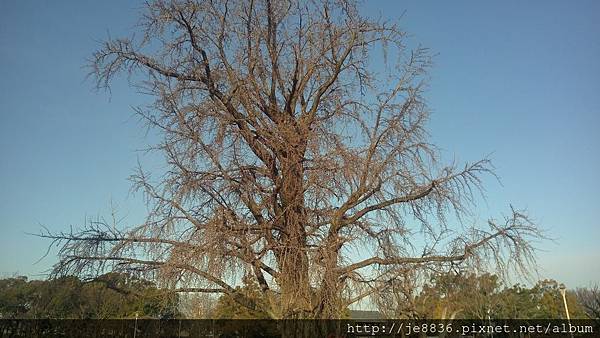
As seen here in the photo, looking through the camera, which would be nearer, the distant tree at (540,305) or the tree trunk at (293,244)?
the tree trunk at (293,244)

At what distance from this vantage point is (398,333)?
30.6ft

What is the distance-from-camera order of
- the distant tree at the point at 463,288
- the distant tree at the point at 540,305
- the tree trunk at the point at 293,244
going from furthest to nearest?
the distant tree at the point at 540,305 < the distant tree at the point at 463,288 < the tree trunk at the point at 293,244

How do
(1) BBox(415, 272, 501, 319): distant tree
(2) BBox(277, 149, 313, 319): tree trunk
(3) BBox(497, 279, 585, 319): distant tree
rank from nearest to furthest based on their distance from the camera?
(2) BBox(277, 149, 313, 319): tree trunk
(1) BBox(415, 272, 501, 319): distant tree
(3) BBox(497, 279, 585, 319): distant tree

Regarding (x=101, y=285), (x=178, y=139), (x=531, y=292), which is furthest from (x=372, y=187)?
(x=531, y=292)

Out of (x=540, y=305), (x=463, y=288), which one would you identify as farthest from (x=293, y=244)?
(x=540, y=305)

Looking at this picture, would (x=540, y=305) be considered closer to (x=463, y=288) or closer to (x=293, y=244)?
(x=463, y=288)

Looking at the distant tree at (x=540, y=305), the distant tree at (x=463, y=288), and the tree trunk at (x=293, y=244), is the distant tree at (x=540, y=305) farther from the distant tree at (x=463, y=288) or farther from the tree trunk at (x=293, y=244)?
the tree trunk at (x=293, y=244)

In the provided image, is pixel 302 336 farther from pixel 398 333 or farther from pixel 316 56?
pixel 316 56

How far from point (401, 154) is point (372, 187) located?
0.82 m

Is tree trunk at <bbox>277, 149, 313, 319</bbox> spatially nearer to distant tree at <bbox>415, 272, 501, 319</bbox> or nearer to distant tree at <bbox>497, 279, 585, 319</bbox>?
distant tree at <bbox>415, 272, 501, 319</bbox>

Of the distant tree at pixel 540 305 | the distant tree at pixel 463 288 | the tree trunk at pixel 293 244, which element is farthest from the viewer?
the distant tree at pixel 540 305

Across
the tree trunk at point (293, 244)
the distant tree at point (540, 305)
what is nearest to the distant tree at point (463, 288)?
the tree trunk at point (293, 244)

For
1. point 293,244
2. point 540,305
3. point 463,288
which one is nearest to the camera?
point 293,244

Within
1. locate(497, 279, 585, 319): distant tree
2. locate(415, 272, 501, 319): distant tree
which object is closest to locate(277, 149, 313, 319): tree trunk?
locate(415, 272, 501, 319): distant tree
